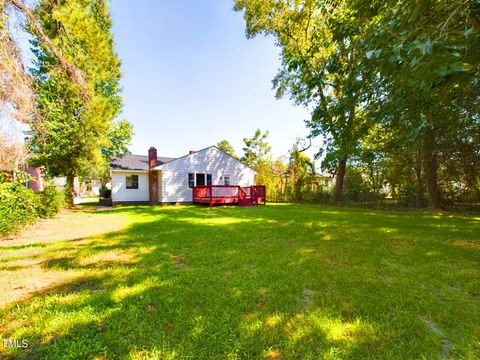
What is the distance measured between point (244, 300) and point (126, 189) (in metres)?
17.9

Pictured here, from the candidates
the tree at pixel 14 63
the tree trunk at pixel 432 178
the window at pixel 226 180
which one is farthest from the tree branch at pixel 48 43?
the tree trunk at pixel 432 178

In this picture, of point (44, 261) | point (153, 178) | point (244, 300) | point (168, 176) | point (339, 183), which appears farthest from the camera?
point (153, 178)

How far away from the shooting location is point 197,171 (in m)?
18.2

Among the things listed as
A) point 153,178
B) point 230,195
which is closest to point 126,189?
point 153,178

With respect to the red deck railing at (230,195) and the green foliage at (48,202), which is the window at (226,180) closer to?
the red deck railing at (230,195)

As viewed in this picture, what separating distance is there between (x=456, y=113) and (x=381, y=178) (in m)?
9.76

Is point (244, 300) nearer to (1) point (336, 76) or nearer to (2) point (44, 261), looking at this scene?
(2) point (44, 261)

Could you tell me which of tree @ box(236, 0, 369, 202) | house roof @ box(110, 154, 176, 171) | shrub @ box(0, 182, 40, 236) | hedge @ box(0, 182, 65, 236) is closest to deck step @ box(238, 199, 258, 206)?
house roof @ box(110, 154, 176, 171)

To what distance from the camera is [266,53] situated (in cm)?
1502

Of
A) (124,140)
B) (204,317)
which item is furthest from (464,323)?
(124,140)

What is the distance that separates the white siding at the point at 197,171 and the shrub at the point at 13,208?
33.2 feet

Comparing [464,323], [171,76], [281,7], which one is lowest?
[464,323]

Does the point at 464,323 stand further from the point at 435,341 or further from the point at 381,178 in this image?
the point at 381,178

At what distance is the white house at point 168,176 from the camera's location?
17.2 meters
